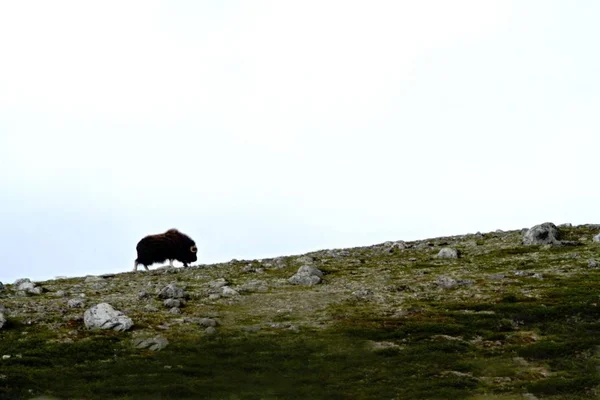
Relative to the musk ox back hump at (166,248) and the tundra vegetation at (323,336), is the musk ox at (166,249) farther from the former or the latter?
the tundra vegetation at (323,336)

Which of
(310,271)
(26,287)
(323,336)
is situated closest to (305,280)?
(310,271)

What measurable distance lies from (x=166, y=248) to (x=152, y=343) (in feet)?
98.9

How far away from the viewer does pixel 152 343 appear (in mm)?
30828

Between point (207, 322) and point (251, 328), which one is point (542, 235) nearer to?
point (251, 328)

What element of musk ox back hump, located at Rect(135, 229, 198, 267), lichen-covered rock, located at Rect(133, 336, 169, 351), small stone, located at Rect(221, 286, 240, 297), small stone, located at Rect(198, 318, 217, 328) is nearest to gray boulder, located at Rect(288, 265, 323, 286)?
small stone, located at Rect(221, 286, 240, 297)

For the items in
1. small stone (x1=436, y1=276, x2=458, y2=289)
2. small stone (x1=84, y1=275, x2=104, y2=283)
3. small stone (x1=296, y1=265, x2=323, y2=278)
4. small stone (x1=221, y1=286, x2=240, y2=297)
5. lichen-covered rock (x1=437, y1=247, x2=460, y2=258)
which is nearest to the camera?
small stone (x1=221, y1=286, x2=240, y2=297)

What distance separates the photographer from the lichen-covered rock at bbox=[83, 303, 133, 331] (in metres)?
33.3

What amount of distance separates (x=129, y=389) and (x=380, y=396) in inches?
368

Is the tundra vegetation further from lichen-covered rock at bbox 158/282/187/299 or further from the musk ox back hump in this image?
the musk ox back hump

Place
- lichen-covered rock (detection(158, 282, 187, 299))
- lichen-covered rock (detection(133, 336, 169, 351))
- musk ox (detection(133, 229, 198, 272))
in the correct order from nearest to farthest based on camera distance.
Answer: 1. lichen-covered rock (detection(133, 336, 169, 351))
2. lichen-covered rock (detection(158, 282, 187, 299))
3. musk ox (detection(133, 229, 198, 272))

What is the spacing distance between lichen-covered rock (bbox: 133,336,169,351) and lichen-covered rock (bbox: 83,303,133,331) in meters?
2.33

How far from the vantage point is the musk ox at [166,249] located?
59812mm

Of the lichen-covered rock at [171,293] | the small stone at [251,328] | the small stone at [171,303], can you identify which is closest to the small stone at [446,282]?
the small stone at [251,328]

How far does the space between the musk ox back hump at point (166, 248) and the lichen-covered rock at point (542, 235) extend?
29.5m
